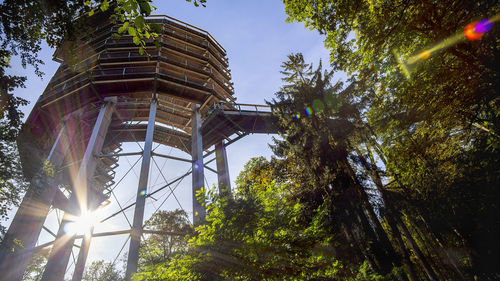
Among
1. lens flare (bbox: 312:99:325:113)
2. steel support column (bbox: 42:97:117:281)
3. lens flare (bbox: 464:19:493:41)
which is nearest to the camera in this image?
lens flare (bbox: 464:19:493:41)

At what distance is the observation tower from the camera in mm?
9953

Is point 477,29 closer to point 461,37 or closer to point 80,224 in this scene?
point 461,37

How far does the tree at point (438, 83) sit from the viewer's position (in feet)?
18.5

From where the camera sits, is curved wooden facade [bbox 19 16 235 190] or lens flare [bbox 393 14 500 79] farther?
curved wooden facade [bbox 19 16 235 190]

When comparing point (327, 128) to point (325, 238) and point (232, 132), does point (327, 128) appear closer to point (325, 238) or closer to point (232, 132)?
point (325, 238)

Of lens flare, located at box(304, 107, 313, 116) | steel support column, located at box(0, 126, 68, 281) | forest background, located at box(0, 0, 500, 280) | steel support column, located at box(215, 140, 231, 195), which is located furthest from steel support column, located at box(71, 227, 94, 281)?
lens flare, located at box(304, 107, 313, 116)

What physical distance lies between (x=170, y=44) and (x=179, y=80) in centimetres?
Answer: 400

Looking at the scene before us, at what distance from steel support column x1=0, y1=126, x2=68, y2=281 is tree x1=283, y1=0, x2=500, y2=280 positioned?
10.9m

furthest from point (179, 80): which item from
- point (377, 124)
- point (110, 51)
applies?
point (377, 124)

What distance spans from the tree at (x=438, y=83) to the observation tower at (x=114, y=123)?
6.96 m

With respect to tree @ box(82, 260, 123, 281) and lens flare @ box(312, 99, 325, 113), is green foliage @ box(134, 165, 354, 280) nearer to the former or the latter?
lens flare @ box(312, 99, 325, 113)

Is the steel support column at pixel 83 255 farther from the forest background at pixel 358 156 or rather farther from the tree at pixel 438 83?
the tree at pixel 438 83

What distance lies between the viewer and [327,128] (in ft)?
29.6

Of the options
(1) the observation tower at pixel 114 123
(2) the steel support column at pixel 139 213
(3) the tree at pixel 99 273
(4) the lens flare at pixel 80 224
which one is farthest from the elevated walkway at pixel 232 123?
(3) the tree at pixel 99 273
